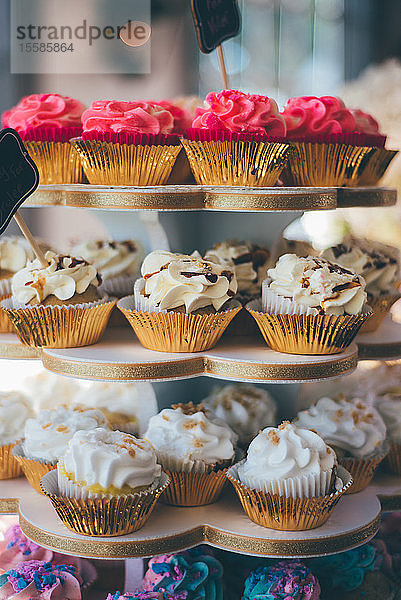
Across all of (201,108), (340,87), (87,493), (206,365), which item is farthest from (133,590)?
(340,87)

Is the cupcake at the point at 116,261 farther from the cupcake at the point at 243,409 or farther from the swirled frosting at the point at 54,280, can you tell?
the cupcake at the point at 243,409

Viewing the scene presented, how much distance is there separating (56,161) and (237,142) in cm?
53

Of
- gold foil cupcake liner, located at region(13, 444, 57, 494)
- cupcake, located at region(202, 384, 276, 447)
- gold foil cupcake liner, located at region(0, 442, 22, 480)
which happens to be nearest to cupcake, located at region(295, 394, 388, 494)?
cupcake, located at region(202, 384, 276, 447)

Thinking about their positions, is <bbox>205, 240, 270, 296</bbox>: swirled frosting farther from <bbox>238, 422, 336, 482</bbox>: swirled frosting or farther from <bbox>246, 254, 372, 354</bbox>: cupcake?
<bbox>238, 422, 336, 482</bbox>: swirled frosting

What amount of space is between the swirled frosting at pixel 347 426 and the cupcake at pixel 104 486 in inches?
20.7

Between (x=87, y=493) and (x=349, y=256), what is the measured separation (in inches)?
42.6

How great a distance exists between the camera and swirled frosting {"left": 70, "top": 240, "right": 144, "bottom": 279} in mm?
2275

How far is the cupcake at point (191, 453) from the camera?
1969 millimetres

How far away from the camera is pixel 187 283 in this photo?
1.86 m

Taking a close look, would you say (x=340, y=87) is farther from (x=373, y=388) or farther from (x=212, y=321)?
(x=212, y=321)

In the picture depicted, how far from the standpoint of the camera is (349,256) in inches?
92.8

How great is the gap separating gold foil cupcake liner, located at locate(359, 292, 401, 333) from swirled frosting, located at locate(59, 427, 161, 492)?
2.77ft

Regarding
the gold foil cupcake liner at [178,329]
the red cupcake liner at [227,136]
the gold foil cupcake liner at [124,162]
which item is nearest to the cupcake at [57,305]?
the gold foil cupcake liner at [178,329]

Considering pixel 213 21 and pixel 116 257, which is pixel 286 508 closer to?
pixel 116 257
